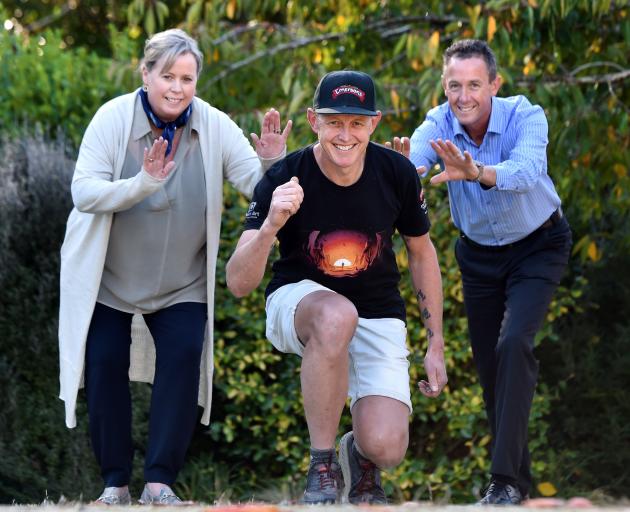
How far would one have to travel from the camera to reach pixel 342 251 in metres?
5.01

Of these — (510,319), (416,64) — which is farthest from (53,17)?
(510,319)

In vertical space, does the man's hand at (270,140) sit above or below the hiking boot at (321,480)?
above

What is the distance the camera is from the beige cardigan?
206 inches

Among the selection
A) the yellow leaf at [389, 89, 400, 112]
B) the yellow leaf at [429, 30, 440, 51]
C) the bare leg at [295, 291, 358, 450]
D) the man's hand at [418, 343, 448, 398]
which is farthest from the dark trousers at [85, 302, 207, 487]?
the yellow leaf at [429, 30, 440, 51]

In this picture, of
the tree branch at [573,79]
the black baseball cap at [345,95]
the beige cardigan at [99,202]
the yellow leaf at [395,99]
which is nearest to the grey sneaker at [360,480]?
the beige cardigan at [99,202]

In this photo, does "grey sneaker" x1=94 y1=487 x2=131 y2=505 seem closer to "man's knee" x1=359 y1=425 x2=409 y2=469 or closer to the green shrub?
"man's knee" x1=359 y1=425 x2=409 y2=469

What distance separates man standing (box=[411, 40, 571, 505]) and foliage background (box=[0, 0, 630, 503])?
1123 mm

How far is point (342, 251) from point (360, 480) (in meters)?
0.91

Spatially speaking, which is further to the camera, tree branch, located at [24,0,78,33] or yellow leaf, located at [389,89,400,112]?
tree branch, located at [24,0,78,33]

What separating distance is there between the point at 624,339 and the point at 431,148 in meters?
3.45

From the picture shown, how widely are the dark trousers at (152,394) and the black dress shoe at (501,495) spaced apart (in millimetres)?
1276

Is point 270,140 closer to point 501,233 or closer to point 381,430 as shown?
point 501,233

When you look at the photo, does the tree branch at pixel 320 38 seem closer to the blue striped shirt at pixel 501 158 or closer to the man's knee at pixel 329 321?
the blue striped shirt at pixel 501 158

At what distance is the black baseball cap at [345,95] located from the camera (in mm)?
4879
